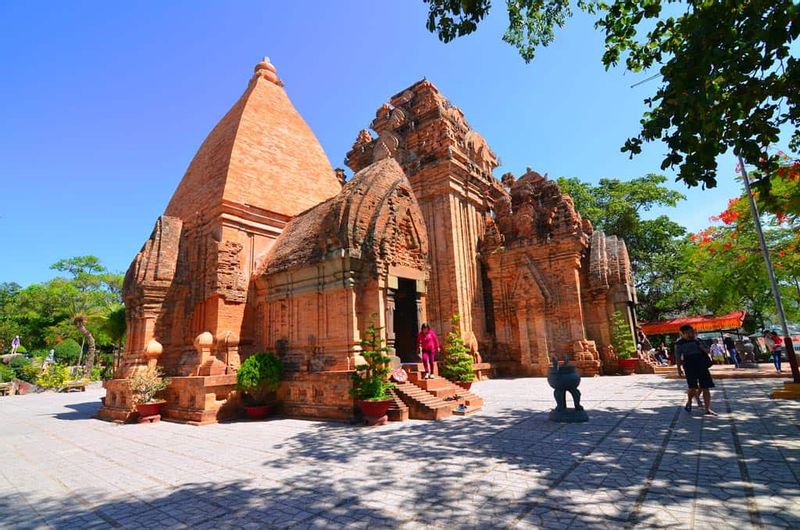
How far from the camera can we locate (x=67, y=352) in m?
33.3

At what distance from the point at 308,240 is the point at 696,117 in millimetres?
8409

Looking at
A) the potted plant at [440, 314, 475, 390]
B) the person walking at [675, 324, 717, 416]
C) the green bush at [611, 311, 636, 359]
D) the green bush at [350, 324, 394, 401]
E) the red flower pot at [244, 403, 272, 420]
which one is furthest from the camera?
the green bush at [611, 311, 636, 359]

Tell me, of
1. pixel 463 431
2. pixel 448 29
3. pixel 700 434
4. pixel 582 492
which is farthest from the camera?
pixel 463 431

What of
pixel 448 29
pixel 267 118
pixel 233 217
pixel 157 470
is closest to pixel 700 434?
pixel 448 29

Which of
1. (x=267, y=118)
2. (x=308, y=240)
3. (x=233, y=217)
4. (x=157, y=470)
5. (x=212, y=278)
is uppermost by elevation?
(x=267, y=118)

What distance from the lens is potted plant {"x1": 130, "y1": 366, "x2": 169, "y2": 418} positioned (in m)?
10.2

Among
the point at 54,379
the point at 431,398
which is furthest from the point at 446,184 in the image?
the point at 54,379

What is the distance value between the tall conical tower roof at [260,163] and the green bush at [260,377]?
15.1 ft

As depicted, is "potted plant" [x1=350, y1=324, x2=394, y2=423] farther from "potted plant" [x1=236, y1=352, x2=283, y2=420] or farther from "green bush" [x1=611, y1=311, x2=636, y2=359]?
"green bush" [x1=611, y1=311, x2=636, y2=359]

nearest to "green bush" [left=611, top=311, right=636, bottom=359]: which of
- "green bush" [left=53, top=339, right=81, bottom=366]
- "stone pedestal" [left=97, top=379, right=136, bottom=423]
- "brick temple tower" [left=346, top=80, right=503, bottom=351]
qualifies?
"brick temple tower" [left=346, top=80, right=503, bottom=351]

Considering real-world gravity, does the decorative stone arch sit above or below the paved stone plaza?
above

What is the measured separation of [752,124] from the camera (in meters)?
5.18

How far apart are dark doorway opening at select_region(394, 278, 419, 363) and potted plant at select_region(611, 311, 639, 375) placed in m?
9.89

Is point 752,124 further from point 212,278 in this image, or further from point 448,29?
point 212,278
